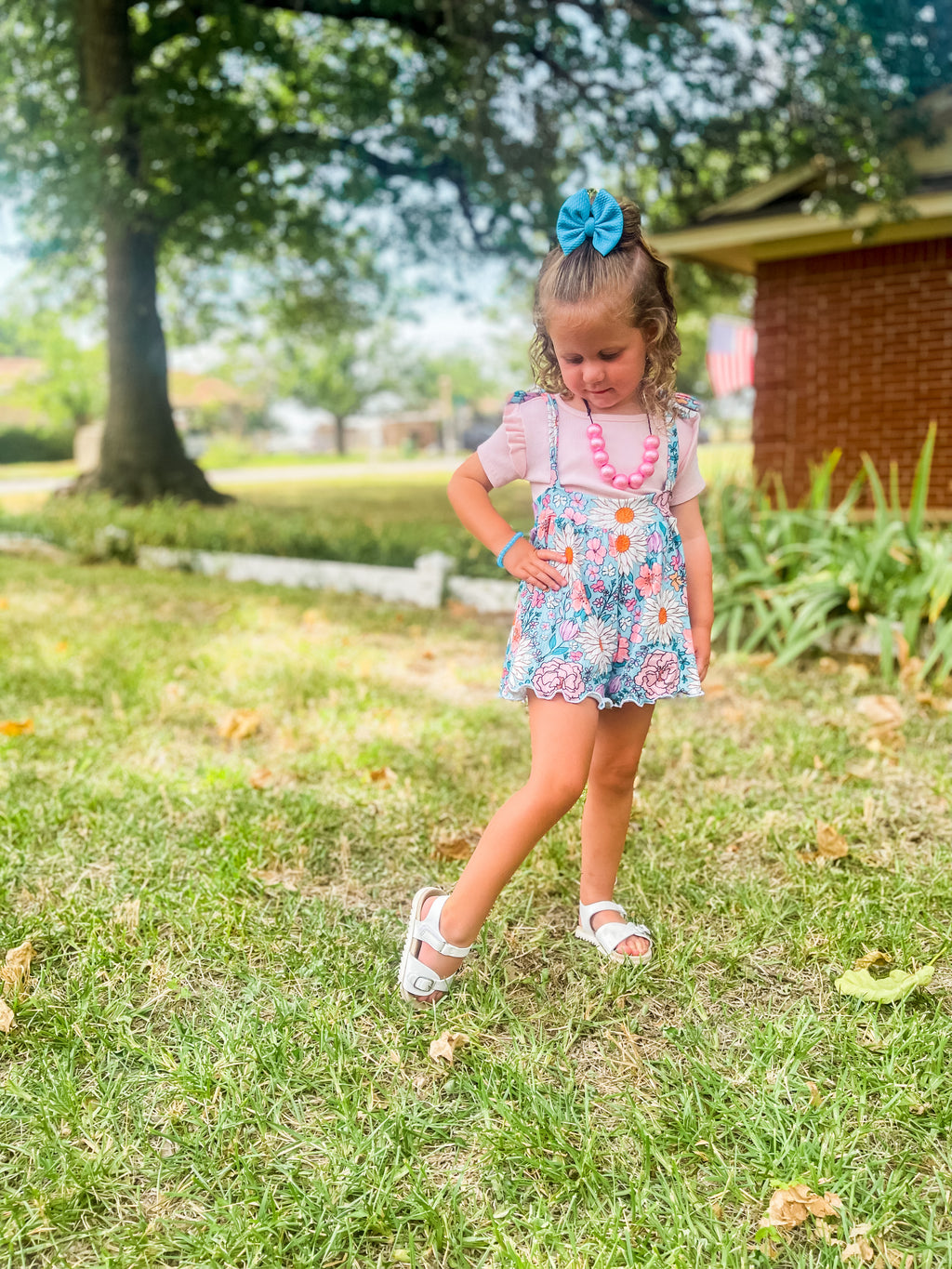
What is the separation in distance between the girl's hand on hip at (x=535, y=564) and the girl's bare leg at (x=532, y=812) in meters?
0.23

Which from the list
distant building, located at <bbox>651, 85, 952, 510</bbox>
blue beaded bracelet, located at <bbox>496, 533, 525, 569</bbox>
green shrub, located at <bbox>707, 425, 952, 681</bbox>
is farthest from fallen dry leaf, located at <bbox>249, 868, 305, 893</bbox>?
distant building, located at <bbox>651, 85, 952, 510</bbox>

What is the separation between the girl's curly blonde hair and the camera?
188 centimetres

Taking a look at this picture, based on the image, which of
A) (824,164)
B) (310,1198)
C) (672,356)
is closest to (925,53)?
(824,164)

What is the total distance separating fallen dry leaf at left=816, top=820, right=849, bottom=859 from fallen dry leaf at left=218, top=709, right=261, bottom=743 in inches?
78.6

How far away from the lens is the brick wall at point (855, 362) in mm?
9688

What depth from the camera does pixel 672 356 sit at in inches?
80.2

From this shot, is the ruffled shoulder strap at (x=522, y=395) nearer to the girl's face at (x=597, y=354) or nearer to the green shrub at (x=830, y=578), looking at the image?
the girl's face at (x=597, y=354)

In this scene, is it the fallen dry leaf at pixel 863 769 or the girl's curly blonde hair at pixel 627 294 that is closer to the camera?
the girl's curly blonde hair at pixel 627 294

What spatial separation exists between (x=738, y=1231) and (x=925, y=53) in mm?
11547

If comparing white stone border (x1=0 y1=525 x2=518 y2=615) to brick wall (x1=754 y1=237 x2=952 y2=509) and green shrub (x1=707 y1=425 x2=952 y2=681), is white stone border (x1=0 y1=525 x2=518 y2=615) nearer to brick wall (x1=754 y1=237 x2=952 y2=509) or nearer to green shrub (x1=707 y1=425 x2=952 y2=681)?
green shrub (x1=707 y1=425 x2=952 y2=681)

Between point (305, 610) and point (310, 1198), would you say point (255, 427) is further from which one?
point (310, 1198)

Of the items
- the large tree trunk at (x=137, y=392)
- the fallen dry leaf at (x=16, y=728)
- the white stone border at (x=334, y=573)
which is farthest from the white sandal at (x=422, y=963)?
the large tree trunk at (x=137, y=392)

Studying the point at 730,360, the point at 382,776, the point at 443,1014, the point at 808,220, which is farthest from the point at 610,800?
the point at 730,360

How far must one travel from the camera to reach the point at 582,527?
2.01m
